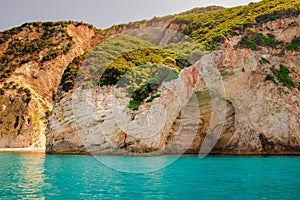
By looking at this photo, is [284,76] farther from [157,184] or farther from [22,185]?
[22,185]

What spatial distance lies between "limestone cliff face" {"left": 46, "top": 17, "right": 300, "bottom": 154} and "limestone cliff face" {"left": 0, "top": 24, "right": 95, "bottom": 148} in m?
22.2

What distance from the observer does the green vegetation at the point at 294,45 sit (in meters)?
34.7

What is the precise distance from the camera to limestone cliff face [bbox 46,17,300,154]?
2922cm

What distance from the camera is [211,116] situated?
30125 millimetres

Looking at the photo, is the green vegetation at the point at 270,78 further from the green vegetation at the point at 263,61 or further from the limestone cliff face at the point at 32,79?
the limestone cliff face at the point at 32,79

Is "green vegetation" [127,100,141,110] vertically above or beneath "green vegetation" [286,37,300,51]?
beneath

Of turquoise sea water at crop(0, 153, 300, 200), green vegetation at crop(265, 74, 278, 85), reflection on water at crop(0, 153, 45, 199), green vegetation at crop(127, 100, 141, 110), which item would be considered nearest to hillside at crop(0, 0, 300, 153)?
green vegetation at crop(265, 74, 278, 85)

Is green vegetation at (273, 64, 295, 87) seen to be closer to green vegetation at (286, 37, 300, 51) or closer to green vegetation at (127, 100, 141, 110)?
green vegetation at (286, 37, 300, 51)

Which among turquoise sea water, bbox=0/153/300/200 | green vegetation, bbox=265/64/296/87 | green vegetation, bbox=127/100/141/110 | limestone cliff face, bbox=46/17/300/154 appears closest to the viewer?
turquoise sea water, bbox=0/153/300/200

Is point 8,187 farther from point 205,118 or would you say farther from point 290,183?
point 205,118

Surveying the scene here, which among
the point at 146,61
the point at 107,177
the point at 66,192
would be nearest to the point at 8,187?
the point at 66,192

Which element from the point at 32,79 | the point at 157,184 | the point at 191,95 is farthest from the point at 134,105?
the point at 32,79

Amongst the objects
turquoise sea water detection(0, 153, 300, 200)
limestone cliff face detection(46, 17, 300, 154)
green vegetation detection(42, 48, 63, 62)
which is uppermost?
green vegetation detection(42, 48, 63, 62)

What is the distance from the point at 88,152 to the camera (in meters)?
31.8
